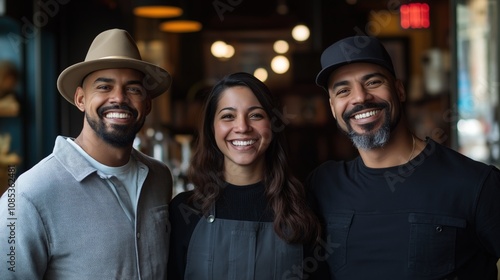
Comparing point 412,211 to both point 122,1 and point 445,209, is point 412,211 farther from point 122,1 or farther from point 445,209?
point 122,1

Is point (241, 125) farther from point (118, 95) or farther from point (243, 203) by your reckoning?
point (118, 95)

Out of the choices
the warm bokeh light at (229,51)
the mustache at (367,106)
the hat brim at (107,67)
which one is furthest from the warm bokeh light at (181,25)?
the mustache at (367,106)

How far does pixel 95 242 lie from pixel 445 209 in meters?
1.26

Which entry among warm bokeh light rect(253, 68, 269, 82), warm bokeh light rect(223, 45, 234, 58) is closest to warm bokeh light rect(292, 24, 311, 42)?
warm bokeh light rect(253, 68, 269, 82)

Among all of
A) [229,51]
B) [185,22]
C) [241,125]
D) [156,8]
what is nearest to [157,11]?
[156,8]

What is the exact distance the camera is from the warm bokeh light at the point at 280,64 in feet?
35.6

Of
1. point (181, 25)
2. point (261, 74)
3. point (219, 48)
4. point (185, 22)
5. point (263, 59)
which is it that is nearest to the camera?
point (185, 22)

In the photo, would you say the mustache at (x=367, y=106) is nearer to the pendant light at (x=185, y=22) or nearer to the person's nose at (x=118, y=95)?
the person's nose at (x=118, y=95)

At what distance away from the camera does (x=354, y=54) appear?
2916 mm

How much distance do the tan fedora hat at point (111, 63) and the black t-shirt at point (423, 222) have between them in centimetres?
91

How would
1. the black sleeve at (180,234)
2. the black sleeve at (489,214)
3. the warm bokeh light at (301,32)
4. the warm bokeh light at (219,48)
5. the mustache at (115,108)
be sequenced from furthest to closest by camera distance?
1. the warm bokeh light at (219,48)
2. the warm bokeh light at (301,32)
3. the black sleeve at (180,234)
4. the mustache at (115,108)
5. the black sleeve at (489,214)

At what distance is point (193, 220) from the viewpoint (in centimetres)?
308

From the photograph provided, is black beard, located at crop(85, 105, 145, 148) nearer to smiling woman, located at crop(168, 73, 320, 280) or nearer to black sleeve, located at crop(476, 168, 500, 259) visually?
smiling woman, located at crop(168, 73, 320, 280)

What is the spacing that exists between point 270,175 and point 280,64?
25.6ft
